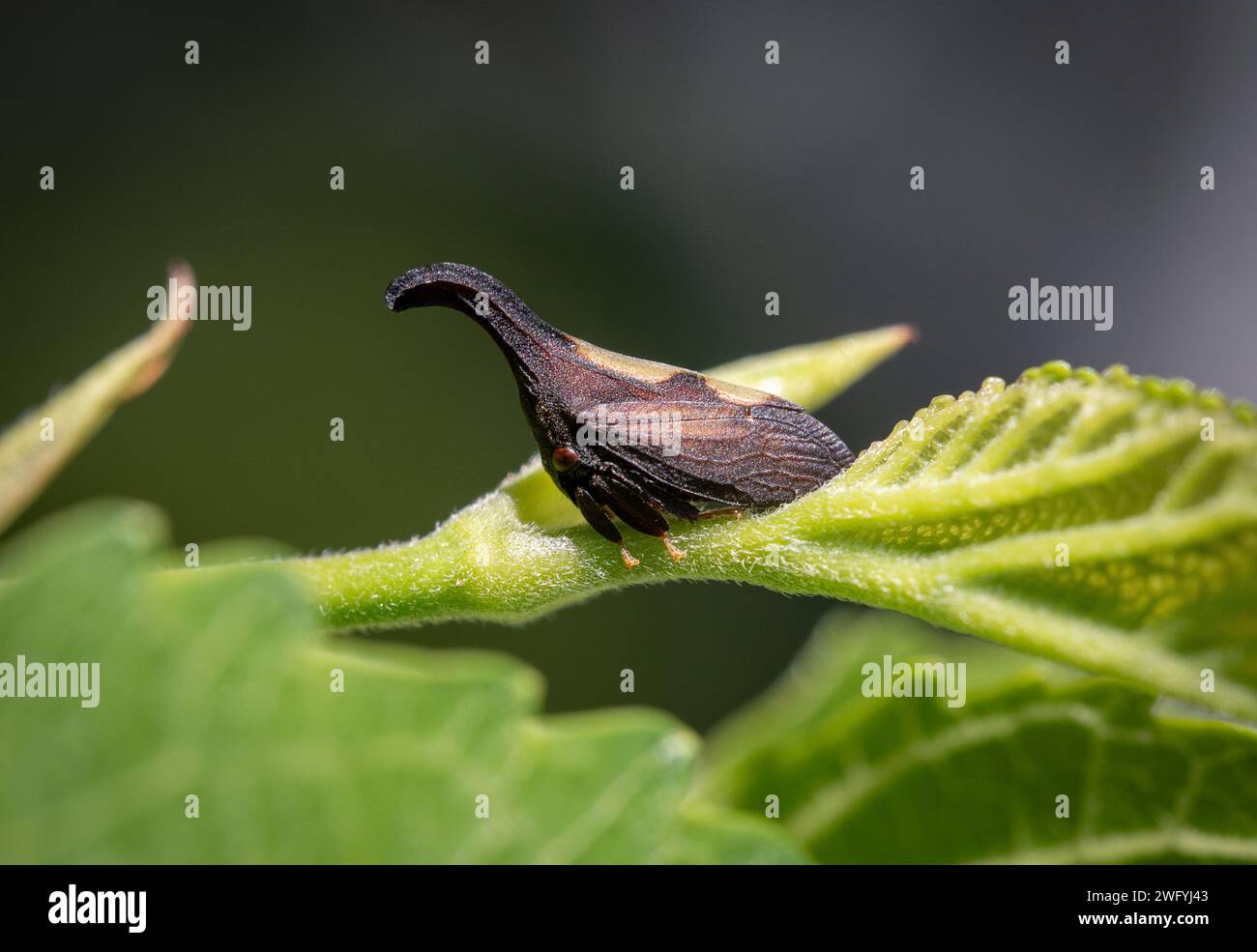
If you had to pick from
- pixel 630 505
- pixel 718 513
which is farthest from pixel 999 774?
pixel 630 505

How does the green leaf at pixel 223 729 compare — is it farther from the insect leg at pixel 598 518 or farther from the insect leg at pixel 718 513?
the insect leg at pixel 718 513

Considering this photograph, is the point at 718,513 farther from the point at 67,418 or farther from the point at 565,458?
the point at 67,418

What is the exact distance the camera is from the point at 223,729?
144 centimetres

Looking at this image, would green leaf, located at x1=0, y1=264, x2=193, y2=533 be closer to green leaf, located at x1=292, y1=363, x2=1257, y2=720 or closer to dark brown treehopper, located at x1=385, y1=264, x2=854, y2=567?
green leaf, located at x1=292, y1=363, x2=1257, y2=720

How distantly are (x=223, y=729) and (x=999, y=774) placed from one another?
188cm

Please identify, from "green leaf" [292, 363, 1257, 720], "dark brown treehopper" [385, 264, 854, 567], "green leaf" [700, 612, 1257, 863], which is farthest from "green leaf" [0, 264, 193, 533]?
"green leaf" [700, 612, 1257, 863]

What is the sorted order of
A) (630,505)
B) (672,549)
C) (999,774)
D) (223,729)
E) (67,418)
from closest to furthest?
(223,729) → (67,418) → (672,549) → (630,505) → (999,774)

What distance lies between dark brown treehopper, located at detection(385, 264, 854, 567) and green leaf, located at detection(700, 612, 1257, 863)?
72cm

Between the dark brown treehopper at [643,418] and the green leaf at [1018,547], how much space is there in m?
0.30

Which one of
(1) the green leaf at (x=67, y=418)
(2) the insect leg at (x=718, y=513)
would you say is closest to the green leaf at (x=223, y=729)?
(1) the green leaf at (x=67, y=418)

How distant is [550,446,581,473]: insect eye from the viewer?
8.08 feet

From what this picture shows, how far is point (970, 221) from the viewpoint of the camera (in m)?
13.4
